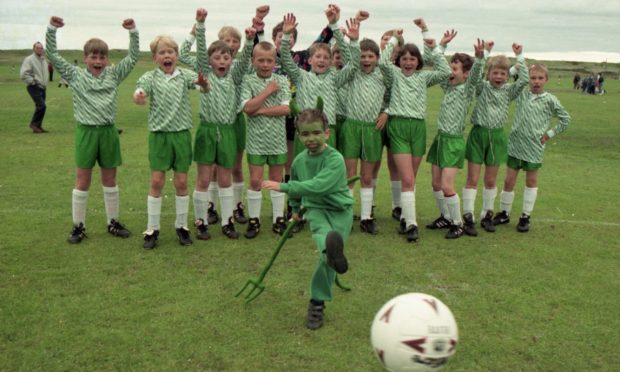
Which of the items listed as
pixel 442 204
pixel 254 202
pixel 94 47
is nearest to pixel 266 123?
pixel 254 202

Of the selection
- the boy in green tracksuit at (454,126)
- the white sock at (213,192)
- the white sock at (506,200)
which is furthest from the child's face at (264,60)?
the white sock at (506,200)

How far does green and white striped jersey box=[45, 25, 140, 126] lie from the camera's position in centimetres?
632

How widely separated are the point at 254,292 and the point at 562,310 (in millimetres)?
2615

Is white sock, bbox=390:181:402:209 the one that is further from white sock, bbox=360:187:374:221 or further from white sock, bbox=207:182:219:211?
white sock, bbox=207:182:219:211

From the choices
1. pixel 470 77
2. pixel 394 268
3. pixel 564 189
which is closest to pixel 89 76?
pixel 394 268

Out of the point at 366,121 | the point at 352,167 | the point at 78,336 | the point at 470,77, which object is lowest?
the point at 78,336

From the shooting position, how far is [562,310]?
5043 mm

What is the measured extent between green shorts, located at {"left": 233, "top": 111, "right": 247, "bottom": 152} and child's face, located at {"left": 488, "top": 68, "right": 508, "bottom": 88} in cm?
299

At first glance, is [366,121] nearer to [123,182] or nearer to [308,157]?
[308,157]

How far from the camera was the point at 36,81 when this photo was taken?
15406mm

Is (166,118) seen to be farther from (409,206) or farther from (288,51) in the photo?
(409,206)

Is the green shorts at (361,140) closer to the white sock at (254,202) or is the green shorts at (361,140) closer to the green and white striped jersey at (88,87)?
the white sock at (254,202)

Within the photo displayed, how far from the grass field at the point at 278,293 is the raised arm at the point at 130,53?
183cm

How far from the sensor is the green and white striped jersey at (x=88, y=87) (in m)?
6.32
